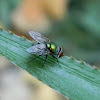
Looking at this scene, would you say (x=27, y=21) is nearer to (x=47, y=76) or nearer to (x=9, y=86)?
(x=9, y=86)

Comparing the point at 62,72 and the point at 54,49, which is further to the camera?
the point at 54,49

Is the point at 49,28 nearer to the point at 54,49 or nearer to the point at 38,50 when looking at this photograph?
the point at 54,49

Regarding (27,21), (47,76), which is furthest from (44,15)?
(47,76)

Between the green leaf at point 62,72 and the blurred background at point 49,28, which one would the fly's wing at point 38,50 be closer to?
the green leaf at point 62,72

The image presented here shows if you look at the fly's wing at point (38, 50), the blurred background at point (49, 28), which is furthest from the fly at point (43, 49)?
the blurred background at point (49, 28)

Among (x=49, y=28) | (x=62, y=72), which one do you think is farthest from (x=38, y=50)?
(x=49, y=28)
